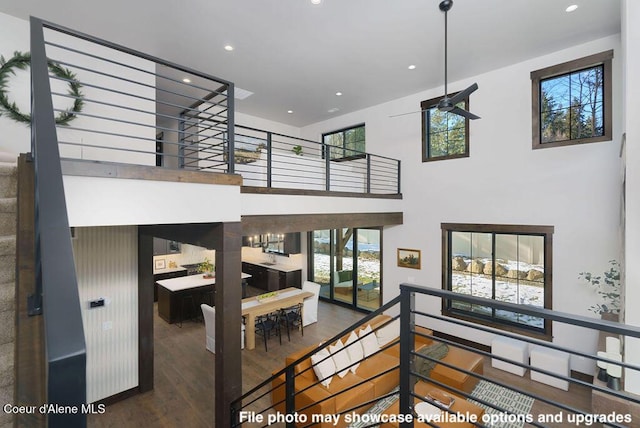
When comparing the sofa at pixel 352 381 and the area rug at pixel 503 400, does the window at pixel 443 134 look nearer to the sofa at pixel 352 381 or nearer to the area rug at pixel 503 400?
the sofa at pixel 352 381

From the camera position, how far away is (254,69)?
18.7 feet

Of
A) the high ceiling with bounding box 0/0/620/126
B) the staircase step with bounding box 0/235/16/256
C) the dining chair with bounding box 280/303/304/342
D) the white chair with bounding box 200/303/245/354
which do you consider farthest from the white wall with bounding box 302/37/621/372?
the staircase step with bounding box 0/235/16/256

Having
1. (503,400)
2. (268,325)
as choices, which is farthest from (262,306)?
(503,400)

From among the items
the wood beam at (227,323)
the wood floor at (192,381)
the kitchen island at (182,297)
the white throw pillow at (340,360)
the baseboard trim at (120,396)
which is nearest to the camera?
the wood beam at (227,323)

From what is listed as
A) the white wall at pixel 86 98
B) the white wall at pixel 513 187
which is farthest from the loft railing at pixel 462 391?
the white wall at pixel 86 98

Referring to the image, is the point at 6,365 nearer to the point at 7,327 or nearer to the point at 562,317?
the point at 7,327

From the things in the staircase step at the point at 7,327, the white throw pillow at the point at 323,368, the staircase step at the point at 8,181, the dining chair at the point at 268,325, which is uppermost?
the staircase step at the point at 8,181

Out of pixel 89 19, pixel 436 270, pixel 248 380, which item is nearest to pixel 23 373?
pixel 248 380

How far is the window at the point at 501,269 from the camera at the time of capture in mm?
5207

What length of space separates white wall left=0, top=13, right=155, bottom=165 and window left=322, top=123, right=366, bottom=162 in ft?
15.2

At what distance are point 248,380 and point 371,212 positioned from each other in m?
3.81

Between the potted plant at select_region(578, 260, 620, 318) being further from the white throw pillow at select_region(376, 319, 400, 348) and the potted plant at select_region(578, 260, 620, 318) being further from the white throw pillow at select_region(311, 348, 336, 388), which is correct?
the white throw pillow at select_region(311, 348, 336, 388)

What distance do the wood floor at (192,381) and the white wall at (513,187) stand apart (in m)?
0.88

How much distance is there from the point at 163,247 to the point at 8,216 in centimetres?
837
